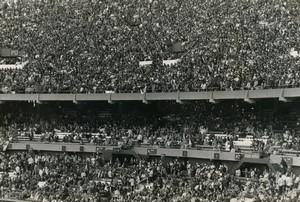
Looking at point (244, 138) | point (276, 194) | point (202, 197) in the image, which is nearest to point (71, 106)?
point (244, 138)

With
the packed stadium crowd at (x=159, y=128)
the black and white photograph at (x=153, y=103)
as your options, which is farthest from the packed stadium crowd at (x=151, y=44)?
the packed stadium crowd at (x=159, y=128)

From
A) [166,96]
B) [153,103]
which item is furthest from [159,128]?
[153,103]

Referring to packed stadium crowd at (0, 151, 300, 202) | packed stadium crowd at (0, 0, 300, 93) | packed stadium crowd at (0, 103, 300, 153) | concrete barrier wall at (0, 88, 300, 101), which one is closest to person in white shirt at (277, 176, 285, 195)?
packed stadium crowd at (0, 151, 300, 202)

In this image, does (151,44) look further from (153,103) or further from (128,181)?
(128,181)

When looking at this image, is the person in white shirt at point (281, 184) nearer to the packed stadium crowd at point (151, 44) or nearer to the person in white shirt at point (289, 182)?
the person in white shirt at point (289, 182)

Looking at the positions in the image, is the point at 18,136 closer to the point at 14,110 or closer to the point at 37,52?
the point at 14,110

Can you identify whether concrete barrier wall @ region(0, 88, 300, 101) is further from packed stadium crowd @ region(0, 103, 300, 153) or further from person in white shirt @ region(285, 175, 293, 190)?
person in white shirt @ region(285, 175, 293, 190)
